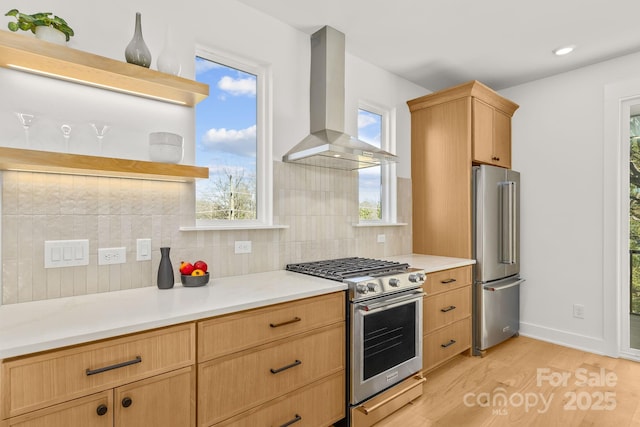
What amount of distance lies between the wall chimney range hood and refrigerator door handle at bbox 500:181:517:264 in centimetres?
140

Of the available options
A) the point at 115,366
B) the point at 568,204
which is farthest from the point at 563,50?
the point at 115,366

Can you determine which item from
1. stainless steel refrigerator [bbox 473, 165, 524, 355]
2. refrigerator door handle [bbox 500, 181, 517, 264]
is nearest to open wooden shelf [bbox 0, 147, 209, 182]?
stainless steel refrigerator [bbox 473, 165, 524, 355]

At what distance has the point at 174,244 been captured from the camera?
2.01 metres

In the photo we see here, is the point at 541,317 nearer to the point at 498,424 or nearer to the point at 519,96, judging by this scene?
the point at 498,424

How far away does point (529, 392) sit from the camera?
2.45m

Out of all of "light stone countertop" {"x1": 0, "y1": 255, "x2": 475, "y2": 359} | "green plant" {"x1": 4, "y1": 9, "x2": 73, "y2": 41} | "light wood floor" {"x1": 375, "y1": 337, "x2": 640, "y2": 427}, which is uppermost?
"green plant" {"x1": 4, "y1": 9, "x2": 73, "y2": 41}

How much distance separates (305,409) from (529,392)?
171 centimetres

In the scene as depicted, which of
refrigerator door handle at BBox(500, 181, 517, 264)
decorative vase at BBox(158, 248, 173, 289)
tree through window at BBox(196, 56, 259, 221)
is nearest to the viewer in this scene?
decorative vase at BBox(158, 248, 173, 289)

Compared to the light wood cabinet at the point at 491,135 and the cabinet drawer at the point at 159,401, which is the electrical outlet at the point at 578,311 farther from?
the cabinet drawer at the point at 159,401

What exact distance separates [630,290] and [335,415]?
9.73ft

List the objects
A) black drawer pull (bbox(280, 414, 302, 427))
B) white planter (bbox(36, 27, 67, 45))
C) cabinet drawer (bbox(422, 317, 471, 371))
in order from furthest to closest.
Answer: cabinet drawer (bbox(422, 317, 471, 371)) → black drawer pull (bbox(280, 414, 302, 427)) → white planter (bbox(36, 27, 67, 45))

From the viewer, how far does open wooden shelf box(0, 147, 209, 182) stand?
138cm

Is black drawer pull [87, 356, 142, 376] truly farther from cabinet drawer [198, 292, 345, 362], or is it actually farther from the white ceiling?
the white ceiling

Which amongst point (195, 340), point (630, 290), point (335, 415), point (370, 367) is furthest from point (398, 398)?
point (630, 290)
